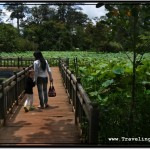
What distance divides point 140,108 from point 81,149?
159 centimetres

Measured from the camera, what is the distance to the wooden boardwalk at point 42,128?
6.78m

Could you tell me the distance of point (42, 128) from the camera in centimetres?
782

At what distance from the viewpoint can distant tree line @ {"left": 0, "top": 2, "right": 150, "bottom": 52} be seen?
637cm

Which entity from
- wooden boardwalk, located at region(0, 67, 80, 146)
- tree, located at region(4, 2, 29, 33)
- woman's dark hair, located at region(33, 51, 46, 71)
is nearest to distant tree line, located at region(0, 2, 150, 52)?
tree, located at region(4, 2, 29, 33)

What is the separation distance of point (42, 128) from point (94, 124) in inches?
84.9

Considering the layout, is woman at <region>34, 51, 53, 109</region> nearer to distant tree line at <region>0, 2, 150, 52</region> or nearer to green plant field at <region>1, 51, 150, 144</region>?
green plant field at <region>1, 51, 150, 144</region>

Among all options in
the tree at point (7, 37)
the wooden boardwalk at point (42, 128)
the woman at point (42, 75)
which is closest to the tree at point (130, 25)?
the wooden boardwalk at point (42, 128)

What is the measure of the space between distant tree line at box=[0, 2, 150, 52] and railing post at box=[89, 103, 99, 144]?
128cm

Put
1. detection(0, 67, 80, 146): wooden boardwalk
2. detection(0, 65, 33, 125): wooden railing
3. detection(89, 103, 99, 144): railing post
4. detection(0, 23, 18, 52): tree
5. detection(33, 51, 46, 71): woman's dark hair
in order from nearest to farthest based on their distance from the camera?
detection(89, 103, 99, 144): railing post < detection(0, 67, 80, 146): wooden boardwalk < detection(0, 23, 18, 52): tree < detection(33, 51, 46, 71): woman's dark hair < detection(0, 65, 33, 125): wooden railing

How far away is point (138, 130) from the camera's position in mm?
6344

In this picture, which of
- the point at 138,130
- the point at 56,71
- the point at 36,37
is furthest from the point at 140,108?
the point at 56,71

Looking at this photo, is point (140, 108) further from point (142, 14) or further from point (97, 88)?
point (97, 88)

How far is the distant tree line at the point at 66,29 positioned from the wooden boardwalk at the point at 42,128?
1.40 m

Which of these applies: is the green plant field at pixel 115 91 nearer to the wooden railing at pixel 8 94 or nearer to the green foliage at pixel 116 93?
the green foliage at pixel 116 93
